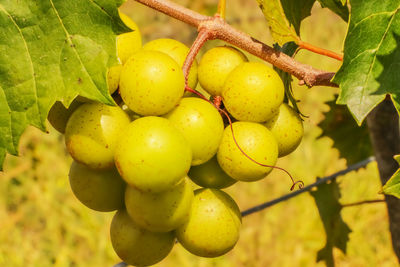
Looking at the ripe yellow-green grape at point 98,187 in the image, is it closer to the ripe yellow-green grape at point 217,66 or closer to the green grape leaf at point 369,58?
the ripe yellow-green grape at point 217,66

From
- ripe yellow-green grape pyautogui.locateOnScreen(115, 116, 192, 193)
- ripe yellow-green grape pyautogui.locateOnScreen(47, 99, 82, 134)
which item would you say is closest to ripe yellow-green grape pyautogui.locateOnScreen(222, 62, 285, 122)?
ripe yellow-green grape pyautogui.locateOnScreen(115, 116, 192, 193)

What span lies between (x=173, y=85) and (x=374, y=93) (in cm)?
27

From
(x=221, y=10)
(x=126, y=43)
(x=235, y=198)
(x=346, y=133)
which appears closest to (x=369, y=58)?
(x=221, y=10)

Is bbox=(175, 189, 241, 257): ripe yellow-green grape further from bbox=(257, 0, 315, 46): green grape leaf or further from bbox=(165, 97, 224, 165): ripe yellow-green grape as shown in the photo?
bbox=(257, 0, 315, 46): green grape leaf

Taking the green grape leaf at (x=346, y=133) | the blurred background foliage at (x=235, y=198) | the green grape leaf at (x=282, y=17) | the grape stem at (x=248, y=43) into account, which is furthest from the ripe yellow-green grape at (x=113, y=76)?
the blurred background foliage at (x=235, y=198)

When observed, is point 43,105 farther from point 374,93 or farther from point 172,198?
point 374,93

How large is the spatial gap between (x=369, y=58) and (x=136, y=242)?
0.42m

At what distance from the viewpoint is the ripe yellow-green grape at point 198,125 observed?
690mm

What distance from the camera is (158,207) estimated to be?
691mm

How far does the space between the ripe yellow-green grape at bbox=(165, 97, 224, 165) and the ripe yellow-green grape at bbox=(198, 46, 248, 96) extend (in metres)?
0.06

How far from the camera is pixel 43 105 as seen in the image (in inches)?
Result: 26.9

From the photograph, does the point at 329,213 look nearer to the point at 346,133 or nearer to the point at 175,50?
the point at 346,133

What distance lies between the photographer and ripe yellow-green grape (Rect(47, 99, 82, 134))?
75 cm

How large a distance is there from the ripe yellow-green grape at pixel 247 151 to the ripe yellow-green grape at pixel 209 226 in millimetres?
51
